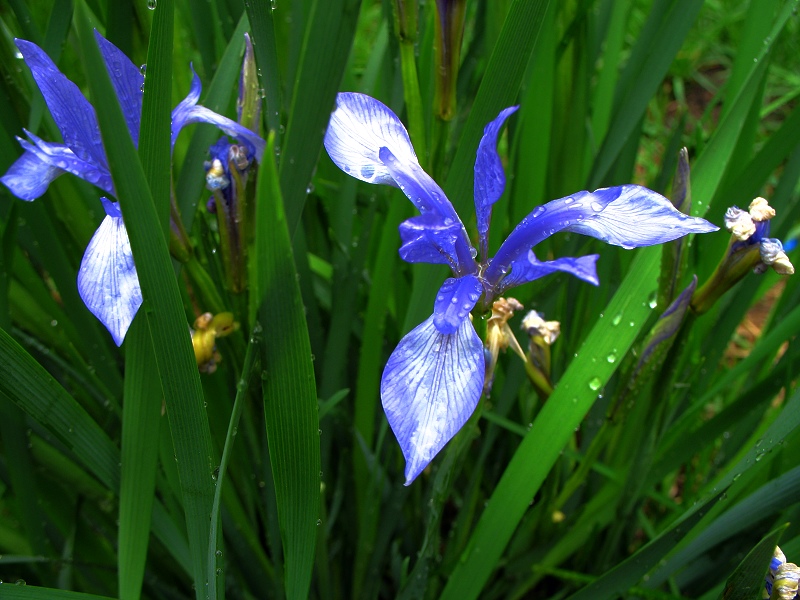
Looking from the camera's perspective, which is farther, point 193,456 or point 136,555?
point 136,555

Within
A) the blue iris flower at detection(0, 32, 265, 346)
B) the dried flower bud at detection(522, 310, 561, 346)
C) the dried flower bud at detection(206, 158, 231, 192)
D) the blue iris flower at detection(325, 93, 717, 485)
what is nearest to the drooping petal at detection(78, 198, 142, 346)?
the blue iris flower at detection(0, 32, 265, 346)

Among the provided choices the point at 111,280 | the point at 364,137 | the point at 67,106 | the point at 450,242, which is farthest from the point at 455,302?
the point at 67,106

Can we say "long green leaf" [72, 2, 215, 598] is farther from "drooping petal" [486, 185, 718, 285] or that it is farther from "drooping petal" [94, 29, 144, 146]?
"drooping petal" [486, 185, 718, 285]

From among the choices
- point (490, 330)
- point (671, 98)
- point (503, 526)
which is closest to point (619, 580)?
point (503, 526)

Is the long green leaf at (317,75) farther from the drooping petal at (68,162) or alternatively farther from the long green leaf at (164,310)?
the drooping petal at (68,162)

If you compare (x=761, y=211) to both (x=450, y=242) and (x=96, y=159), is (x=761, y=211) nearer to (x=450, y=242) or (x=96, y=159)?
(x=450, y=242)

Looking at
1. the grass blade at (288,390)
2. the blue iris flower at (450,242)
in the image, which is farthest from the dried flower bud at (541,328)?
the grass blade at (288,390)

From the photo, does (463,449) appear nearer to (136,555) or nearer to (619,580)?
(619,580)
